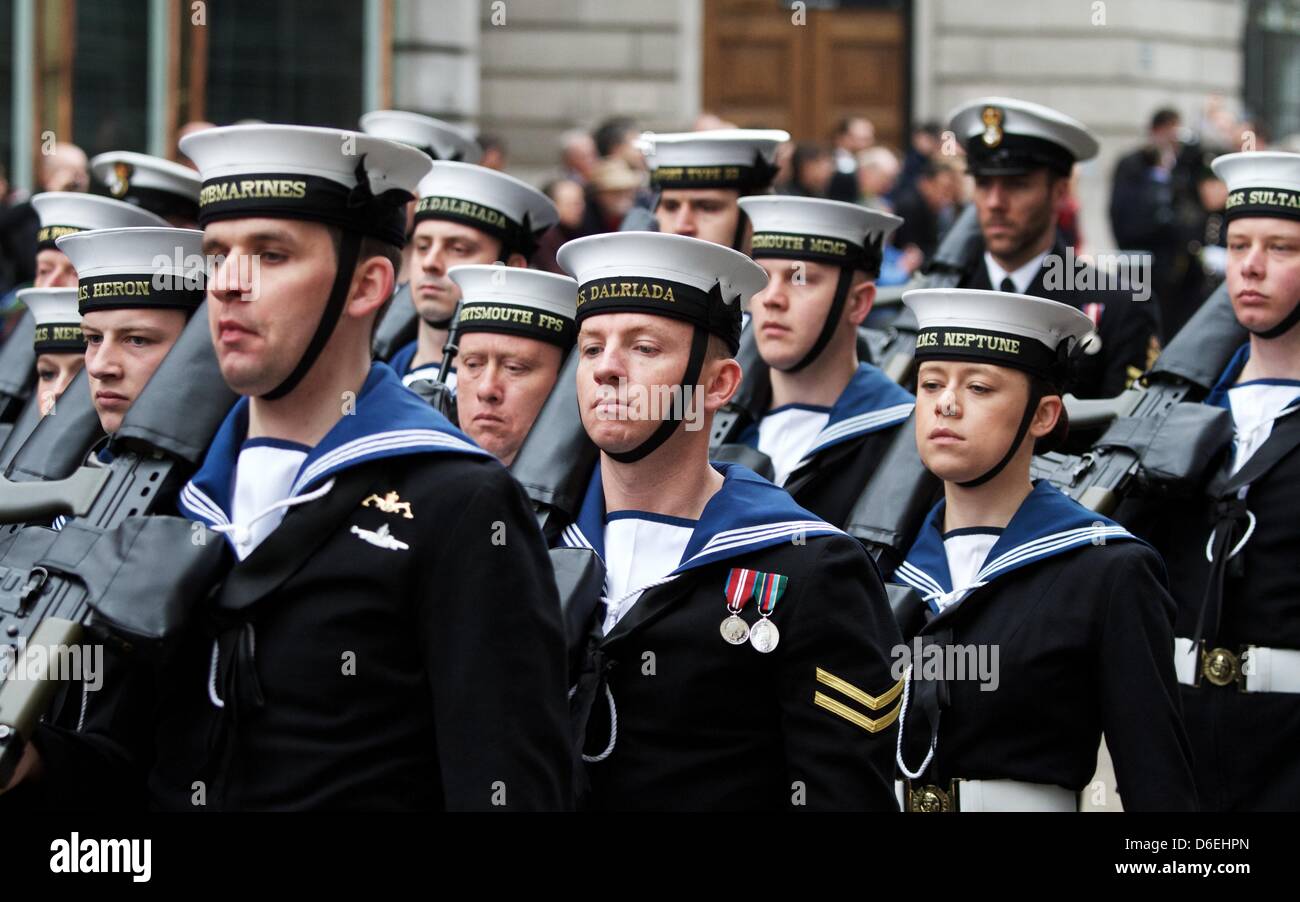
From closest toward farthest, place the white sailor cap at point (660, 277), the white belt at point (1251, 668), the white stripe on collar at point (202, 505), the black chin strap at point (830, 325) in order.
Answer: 1. the white stripe on collar at point (202, 505)
2. the white sailor cap at point (660, 277)
3. the white belt at point (1251, 668)
4. the black chin strap at point (830, 325)

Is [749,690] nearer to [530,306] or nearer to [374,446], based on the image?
[374,446]

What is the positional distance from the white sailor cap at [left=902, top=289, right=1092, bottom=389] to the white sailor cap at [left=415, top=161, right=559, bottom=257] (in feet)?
7.18

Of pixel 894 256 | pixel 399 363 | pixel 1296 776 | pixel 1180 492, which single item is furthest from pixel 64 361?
pixel 894 256

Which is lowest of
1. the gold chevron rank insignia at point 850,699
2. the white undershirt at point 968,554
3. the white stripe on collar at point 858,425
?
the gold chevron rank insignia at point 850,699

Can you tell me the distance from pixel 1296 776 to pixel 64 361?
11.8 ft

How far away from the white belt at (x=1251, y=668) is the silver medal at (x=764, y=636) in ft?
6.02

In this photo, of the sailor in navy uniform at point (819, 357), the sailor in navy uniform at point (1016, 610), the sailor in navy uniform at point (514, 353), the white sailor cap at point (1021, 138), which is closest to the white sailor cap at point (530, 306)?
the sailor in navy uniform at point (514, 353)

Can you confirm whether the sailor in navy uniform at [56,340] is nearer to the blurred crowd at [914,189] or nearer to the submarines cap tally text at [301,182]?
the submarines cap tally text at [301,182]

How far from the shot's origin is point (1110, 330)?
7133 mm

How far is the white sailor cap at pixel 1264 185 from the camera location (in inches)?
231

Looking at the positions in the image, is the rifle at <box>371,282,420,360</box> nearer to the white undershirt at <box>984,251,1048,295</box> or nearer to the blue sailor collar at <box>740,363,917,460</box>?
the blue sailor collar at <box>740,363,917,460</box>

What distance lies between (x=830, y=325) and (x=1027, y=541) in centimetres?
153

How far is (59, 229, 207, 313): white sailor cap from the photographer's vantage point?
4844 millimetres

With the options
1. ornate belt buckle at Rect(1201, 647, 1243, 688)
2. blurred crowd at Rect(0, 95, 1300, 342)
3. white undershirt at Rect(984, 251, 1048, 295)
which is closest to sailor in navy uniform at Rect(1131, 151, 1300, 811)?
ornate belt buckle at Rect(1201, 647, 1243, 688)
